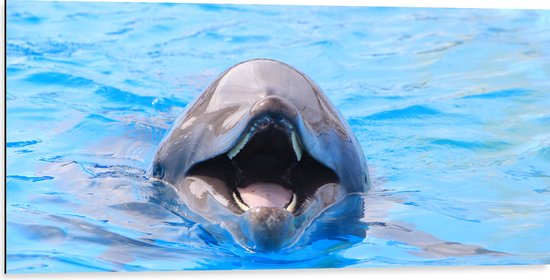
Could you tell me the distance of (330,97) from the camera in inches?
385

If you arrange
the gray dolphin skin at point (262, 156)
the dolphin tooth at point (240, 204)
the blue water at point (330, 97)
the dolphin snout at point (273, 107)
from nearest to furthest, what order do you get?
the dolphin snout at point (273, 107) → the gray dolphin skin at point (262, 156) → the dolphin tooth at point (240, 204) → the blue water at point (330, 97)

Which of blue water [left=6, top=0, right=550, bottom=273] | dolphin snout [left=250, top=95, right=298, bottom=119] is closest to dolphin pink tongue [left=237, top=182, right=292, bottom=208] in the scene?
blue water [left=6, top=0, right=550, bottom=273]

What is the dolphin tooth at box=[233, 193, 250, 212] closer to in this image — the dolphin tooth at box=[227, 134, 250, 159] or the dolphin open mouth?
the dolphin open mouth

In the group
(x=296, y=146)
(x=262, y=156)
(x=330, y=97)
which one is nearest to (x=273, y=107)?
(x=296, y=146)

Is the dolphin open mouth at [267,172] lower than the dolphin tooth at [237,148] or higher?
lower

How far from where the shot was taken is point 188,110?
5723 millimetres

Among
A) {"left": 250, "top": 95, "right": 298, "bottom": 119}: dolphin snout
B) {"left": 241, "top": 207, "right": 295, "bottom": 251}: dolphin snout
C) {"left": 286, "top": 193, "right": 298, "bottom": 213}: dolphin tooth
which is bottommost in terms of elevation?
{"left": 241, "top": 207, "right": 295, "bottom": 251}: dolphin snout

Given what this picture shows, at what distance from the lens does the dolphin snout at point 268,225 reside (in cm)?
465

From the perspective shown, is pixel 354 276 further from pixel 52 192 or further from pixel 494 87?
pixel 494 87

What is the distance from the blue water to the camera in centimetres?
562

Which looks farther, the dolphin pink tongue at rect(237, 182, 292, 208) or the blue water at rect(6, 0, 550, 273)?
the blue water at rect(6, 0, 550, 273)

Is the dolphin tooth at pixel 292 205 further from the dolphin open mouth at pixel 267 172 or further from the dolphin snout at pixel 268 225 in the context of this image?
the dolphin snout at pixel 268 225

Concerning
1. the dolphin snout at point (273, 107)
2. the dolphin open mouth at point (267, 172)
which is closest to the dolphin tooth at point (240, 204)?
the dolphin open mouth at point (267, 172)

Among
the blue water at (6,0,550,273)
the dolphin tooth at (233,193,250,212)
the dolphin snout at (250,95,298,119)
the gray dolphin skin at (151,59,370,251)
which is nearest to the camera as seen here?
the dolphin snout at (250,95,298,119)
